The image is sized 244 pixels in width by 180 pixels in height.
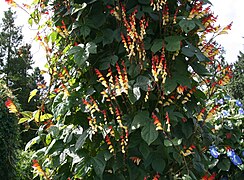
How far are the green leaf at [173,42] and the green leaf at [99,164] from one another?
1.83 feet

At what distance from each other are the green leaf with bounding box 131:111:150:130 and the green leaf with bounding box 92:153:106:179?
0.19 m

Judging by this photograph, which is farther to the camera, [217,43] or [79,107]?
[217,43]

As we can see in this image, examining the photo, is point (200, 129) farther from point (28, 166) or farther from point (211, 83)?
point (28, 166)

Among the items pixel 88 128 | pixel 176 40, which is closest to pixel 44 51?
pixel 88 128

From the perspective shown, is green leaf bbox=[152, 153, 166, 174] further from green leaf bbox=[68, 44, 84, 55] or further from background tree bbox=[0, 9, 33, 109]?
background tree bbox=[0, 9, 33, 109]

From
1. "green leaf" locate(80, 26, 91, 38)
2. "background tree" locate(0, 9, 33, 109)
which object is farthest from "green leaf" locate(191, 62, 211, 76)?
"background tree" locate(0, 9, 33, 109)

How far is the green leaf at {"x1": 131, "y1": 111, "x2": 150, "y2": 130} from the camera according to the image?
1.50 metres

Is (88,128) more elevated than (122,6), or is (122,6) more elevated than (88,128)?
(122,6)

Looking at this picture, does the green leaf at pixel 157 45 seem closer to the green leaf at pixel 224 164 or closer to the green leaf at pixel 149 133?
the green leaf at pixel 149 133

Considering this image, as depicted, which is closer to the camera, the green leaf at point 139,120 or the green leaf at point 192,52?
the green leaf at point 139,120

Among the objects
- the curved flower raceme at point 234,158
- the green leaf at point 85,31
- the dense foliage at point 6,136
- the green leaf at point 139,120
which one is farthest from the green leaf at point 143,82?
the dense foliage at point 6,136

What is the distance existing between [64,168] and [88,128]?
9.1 inches

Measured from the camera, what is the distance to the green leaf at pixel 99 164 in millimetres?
1473

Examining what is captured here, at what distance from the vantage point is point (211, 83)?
1835mm
